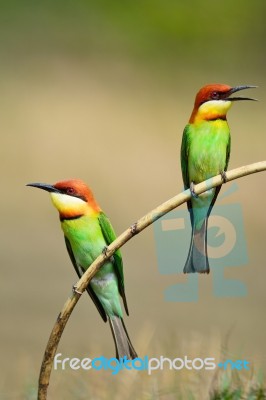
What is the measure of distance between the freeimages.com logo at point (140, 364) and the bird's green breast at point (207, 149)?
79 centimetres

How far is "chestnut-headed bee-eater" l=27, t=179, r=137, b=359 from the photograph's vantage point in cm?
336

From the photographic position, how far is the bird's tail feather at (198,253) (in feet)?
11.8

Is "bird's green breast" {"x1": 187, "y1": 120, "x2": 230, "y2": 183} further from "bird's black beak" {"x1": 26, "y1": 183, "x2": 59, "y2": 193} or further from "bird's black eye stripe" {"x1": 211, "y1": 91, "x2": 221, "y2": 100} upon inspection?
"bird's black beak" {"x1": 26, "y1": 183, "x2": 59, "y2": 193}

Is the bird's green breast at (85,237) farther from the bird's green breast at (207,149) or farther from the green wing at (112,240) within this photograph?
the bird's green breast at (207,149)

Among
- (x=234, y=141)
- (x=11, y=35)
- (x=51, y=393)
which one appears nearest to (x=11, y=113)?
(x=11, y=35)

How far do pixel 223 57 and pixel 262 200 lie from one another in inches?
26.3

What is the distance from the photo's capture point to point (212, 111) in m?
3.50

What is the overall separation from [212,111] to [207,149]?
18 cm

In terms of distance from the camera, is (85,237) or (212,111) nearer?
(85,237)

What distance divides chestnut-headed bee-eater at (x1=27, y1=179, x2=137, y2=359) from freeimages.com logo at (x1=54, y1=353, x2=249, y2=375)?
0.13m

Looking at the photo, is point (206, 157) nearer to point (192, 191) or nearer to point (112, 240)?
point (192, 191)

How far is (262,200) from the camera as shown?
12.6 ft

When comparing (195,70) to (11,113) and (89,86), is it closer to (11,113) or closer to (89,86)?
(89,86)

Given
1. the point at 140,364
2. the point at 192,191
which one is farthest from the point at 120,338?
the point at 192,191
